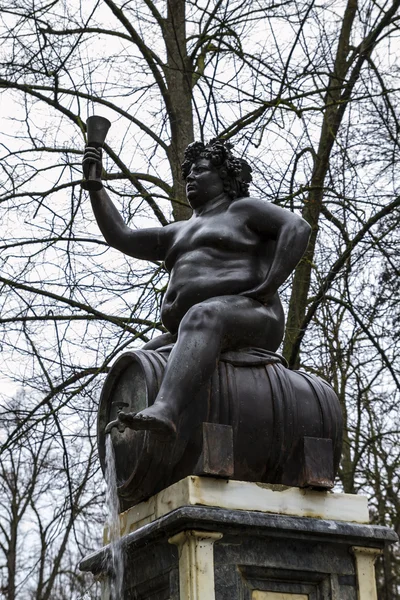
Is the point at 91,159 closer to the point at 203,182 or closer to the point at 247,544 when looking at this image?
the point at 203,182

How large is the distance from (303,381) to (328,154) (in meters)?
5.43

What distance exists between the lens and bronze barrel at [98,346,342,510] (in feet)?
15.1

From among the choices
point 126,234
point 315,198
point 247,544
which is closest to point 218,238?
point 126,234

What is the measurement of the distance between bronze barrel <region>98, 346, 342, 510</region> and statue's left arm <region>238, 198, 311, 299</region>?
308 millimetres

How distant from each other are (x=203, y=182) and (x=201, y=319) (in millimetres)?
855

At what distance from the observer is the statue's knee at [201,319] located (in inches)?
185

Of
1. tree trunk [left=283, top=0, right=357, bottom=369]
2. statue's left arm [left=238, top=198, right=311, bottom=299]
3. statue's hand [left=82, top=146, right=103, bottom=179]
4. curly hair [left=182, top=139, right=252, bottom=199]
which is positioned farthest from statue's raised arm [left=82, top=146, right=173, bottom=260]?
tree trunk [left=283, top=0, right=357, bottom=369]

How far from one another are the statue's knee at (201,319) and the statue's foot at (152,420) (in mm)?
439

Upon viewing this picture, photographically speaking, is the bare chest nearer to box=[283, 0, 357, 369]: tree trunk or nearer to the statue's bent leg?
the statue's bent leg

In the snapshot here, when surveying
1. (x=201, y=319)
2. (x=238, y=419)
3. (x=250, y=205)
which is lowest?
(x=238, y=419)

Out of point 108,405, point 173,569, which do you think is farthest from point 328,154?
point 173,569

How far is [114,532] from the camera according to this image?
16.1ft

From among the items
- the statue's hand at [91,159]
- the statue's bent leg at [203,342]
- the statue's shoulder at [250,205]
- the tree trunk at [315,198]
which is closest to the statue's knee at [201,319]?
the statue's bent leg at [203,342]

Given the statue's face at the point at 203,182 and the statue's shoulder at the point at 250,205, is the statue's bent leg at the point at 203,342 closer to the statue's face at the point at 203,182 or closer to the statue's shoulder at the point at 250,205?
the statue's shoulder at the point at 250,205
